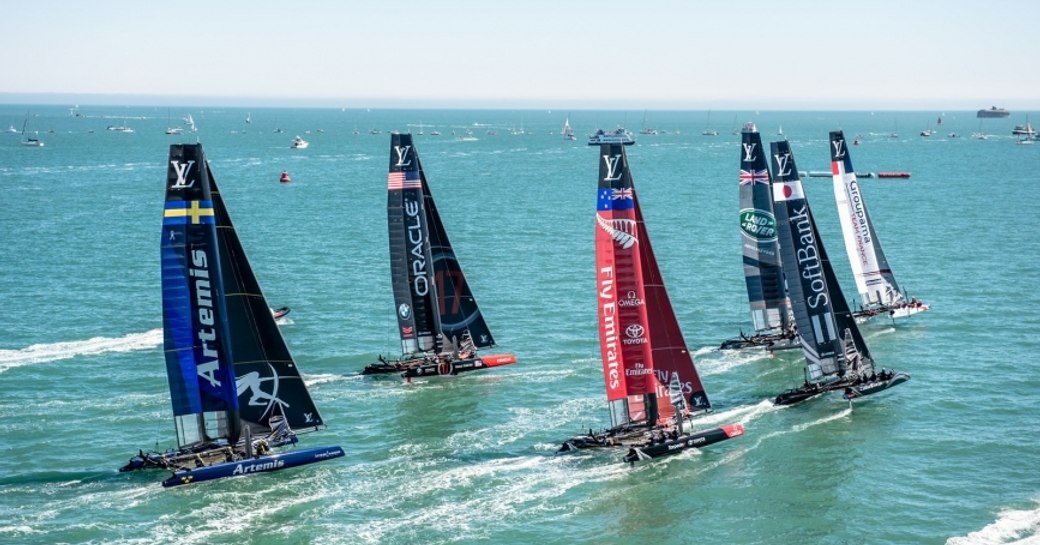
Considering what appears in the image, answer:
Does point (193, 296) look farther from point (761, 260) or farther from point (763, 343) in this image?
point (761, 260)

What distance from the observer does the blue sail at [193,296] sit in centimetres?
4381

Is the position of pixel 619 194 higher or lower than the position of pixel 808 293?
higher

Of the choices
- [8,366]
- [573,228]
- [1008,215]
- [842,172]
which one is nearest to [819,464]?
[842,172]

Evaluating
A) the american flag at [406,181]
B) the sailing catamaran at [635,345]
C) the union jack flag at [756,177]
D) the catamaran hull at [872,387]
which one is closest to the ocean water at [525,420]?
the catamaran hull at [872,387]

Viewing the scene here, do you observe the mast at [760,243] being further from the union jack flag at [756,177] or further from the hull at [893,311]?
the hull at [893,311]

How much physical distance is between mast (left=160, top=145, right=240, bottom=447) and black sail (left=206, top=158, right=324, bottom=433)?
1.02m

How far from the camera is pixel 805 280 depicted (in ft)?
187

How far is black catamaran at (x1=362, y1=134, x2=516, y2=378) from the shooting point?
203ft

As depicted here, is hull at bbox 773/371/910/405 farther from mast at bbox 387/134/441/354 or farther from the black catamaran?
mast at bbox 387/134/441/354

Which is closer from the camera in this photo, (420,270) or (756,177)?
(420,270)

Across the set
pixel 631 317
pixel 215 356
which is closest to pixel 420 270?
pixel 631 317

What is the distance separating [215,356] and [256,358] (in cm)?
232

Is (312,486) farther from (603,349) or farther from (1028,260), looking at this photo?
(1028,260)

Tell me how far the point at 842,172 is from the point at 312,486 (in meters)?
44.6
